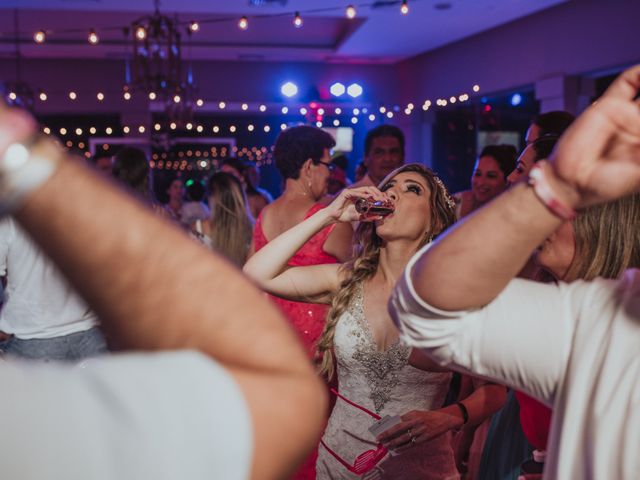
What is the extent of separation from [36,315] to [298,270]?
141cm

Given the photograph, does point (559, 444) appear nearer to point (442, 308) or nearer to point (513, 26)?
point (442, 308)

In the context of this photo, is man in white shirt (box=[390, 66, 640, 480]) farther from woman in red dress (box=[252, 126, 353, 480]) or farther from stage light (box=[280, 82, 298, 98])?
stage light (box=[280, 82, 298, 98])

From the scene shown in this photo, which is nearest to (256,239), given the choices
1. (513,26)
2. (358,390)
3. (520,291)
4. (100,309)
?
(358,390)

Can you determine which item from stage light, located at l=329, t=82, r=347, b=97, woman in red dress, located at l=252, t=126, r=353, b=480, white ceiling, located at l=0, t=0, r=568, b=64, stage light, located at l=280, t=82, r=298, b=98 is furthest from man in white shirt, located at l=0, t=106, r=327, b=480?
stage light, located at l=329, t=82, r=347, b=97

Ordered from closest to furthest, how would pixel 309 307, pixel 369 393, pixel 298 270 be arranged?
1. pixel 369 393
2. pixel 298 270
3. pixel 309 307

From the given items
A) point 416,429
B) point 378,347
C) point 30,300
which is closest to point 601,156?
point 416,429

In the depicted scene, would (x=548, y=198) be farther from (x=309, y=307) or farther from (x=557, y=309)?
(x=309, y=307)

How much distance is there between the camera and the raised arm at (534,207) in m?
0.75

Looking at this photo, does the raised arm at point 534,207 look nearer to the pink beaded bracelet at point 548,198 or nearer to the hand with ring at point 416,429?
the pink beaded bracelet at point 548,198

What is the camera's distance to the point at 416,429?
1744 mm

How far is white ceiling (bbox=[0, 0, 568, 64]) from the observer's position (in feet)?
25.4

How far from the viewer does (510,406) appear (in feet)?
6.86

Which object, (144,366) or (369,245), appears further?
(369,245)

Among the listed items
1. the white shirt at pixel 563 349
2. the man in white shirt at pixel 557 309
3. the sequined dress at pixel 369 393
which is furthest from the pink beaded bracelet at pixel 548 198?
the sequined dress at pixel 369 393
